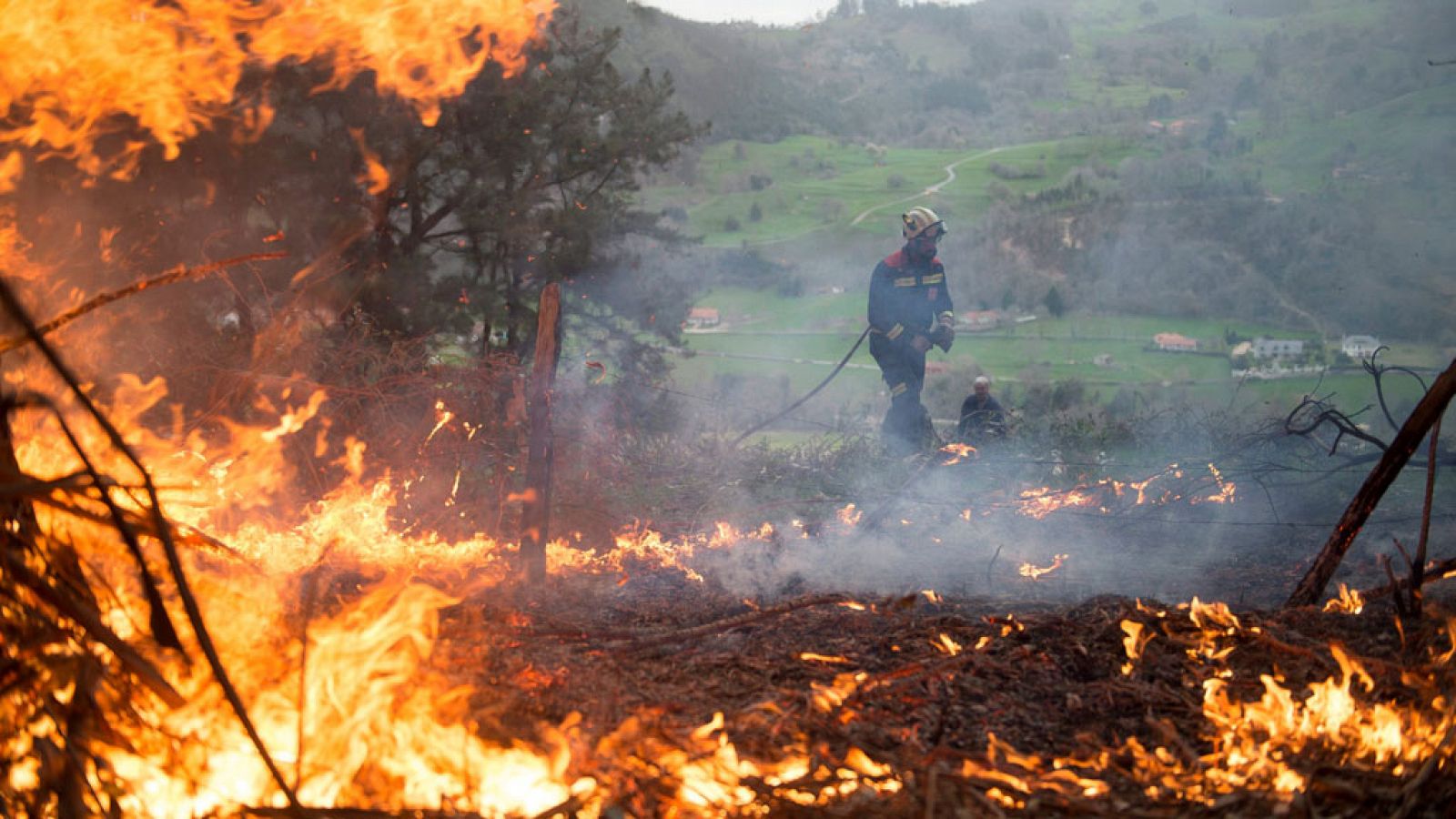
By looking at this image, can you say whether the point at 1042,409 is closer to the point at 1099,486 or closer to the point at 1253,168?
the point at 1099,486

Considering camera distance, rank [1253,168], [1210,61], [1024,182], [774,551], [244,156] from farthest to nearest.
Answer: [1210,61] → [1024,182] → [1253,168] → [244,156] → [774,551]

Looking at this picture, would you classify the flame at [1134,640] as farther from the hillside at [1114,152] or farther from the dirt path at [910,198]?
the dirt path at [910,198]

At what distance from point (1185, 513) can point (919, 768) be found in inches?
276

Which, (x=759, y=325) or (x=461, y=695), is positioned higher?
(x=461, y=695)

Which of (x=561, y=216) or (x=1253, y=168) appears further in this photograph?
(x=1253, y=168)

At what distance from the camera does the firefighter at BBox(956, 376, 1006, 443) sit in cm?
1070

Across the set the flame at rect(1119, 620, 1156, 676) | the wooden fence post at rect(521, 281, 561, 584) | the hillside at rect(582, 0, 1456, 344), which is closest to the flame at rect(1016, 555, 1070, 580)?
the flame at rect(1119, 620, 1156, 676)

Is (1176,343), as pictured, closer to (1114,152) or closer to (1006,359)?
(1006,359)

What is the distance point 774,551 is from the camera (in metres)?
7.51

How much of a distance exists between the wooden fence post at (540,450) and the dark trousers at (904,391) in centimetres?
476

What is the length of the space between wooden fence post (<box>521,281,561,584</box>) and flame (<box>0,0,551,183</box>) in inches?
85.8

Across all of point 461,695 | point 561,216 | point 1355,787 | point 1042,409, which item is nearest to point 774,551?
point 461,695

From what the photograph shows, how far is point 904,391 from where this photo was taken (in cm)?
1005

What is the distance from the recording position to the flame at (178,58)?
15.6ft
